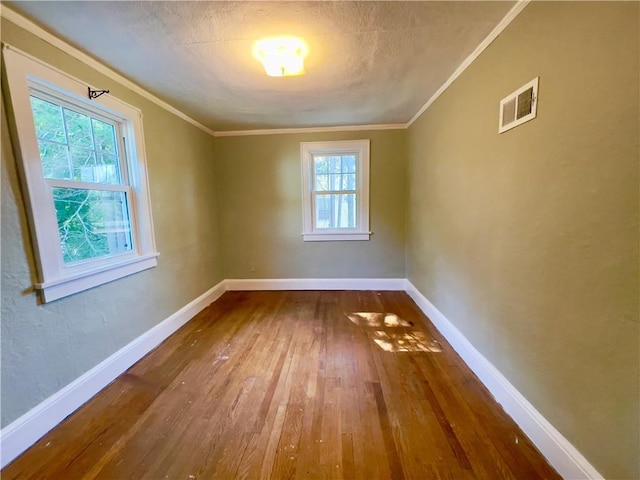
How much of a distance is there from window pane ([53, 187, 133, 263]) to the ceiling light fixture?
1.55m

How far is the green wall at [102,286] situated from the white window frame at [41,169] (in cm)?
5

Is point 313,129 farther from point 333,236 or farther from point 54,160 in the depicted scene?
point 54,160

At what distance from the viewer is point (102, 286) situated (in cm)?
190

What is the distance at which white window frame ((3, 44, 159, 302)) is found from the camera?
1.42m

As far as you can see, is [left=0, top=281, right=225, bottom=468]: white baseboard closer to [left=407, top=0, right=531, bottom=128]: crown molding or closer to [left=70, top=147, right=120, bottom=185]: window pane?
[left=70, top=147, right=120, bottom=185]: window pane

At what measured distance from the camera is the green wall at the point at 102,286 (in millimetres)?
1378

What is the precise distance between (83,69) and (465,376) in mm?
3422

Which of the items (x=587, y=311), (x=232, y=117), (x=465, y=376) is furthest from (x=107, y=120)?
(x=465, y=376)

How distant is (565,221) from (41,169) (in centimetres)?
273

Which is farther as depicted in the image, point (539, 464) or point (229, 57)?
point (229, 57)

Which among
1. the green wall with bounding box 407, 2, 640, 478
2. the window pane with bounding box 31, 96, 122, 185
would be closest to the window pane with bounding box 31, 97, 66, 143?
the window pane with bounding box 31, 96, 122, 185

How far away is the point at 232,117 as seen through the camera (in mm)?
3104

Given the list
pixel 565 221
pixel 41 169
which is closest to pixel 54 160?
pixel 41 169

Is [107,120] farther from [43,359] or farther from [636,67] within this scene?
[636,67]
